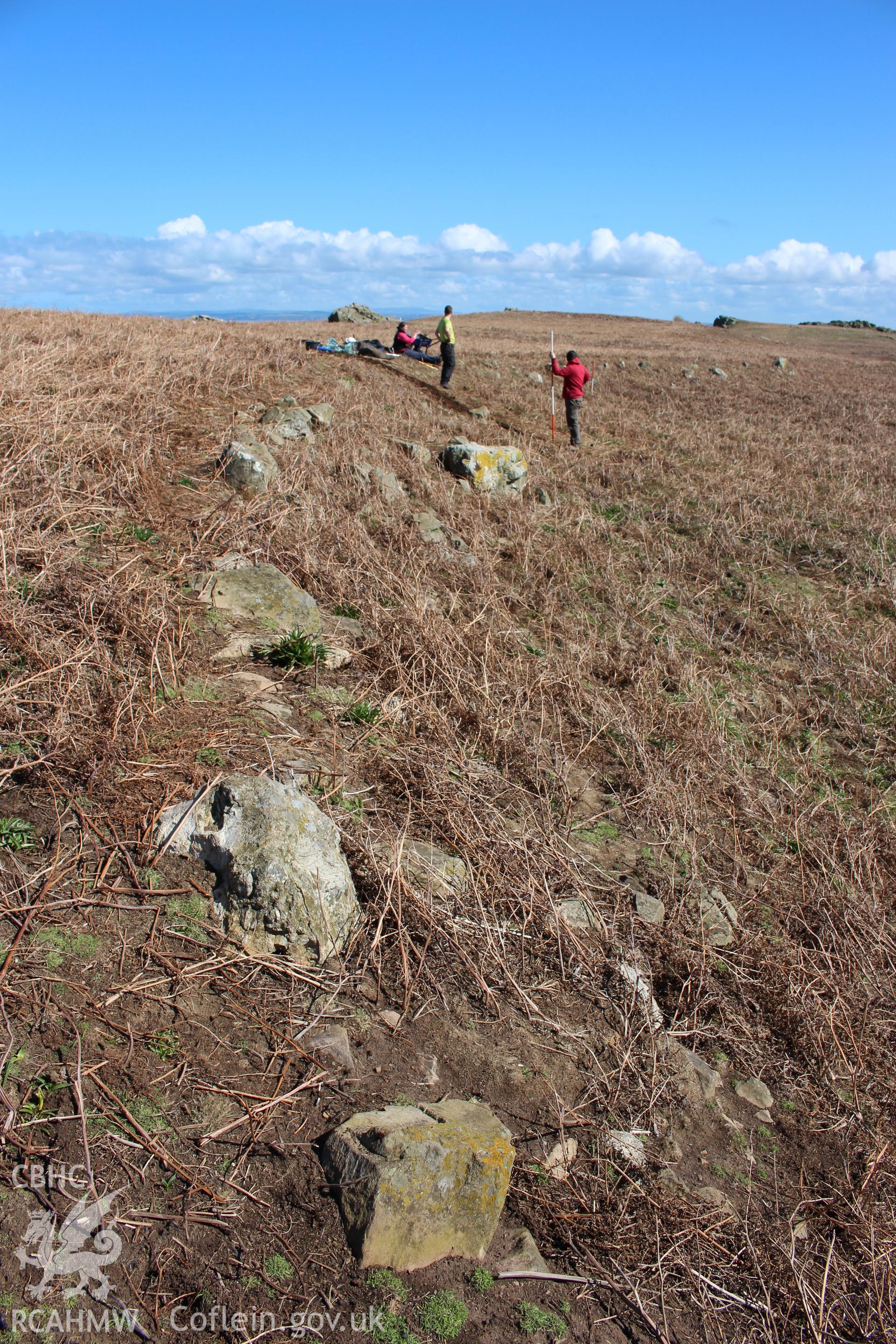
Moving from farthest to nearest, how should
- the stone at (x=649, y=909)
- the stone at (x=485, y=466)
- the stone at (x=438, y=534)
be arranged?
the stone at (x=485, y=466), the stone at (x=438, y=534), the stone at (x=649, y=909)

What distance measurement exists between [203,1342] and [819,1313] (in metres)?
1.97

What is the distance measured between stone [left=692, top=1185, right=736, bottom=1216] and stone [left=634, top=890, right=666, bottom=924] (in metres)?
1.25

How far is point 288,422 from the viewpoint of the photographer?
9.06 meters

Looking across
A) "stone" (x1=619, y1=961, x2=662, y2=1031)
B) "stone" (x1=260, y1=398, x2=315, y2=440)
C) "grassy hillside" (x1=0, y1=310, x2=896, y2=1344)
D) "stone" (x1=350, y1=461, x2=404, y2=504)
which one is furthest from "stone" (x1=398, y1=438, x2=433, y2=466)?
"stone" (x1=619, y1=961, x2=662, y2=1031)

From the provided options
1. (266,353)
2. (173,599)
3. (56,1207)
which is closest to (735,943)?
(56,1207)

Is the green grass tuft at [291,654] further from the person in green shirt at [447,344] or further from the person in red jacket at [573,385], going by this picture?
the person in green shirt at [447,344]

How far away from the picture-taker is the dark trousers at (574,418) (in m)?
13.4

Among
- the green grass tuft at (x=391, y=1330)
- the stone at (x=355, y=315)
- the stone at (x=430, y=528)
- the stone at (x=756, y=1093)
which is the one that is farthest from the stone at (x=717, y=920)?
the stone at (x=355, y=315)

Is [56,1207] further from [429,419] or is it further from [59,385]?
[429,419]

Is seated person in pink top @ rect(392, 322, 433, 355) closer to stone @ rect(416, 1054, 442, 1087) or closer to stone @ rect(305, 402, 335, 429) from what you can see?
stone @ rect(305, 402, 335, 429)

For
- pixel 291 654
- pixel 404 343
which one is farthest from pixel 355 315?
pixel 291 654

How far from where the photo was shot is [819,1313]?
2568 millimetres

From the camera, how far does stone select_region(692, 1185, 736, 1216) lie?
114 inches

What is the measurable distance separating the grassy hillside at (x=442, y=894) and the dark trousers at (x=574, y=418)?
5665mm
